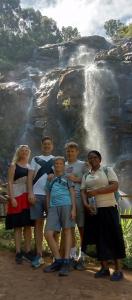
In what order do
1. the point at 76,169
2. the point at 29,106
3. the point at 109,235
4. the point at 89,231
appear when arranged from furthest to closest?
the point at 29,106 → the point at 76,169 → the point at 89,231 → the point at 109,235

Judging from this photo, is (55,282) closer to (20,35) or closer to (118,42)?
(118,42)

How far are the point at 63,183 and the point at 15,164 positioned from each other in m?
0.84

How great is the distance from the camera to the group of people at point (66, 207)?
5.48 meters

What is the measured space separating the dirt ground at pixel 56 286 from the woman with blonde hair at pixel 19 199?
1.64 ft

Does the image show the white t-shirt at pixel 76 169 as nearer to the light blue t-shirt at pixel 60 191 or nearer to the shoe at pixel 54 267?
the light blue t-shirt at pixel 60 191

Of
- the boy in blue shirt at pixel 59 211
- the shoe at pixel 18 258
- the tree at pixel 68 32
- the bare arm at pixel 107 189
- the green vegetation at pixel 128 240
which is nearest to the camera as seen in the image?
the bare arm at pixel 107 189

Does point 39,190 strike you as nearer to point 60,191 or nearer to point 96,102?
point 60,191

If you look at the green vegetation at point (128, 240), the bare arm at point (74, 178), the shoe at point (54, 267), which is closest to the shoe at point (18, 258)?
the shoe at point (54, 267)

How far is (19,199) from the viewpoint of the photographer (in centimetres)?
605

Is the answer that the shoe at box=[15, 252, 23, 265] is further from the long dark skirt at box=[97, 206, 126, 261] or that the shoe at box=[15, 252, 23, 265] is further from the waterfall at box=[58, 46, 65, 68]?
the waterfall at box=[58, 46, 65, 68]

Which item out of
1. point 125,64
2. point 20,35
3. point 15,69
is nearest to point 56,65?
point 15,69

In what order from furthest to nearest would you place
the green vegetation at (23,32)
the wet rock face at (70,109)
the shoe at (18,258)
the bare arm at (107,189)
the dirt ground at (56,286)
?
the green vegetation at (23,32) < the wet rock face at (70,109) < the shoe at (18,258) < the bare arm at (107,189) < the dirt ground at (56,286)

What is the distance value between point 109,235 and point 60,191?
3.02 ft

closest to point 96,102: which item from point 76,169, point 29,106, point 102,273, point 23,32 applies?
point 29,106
